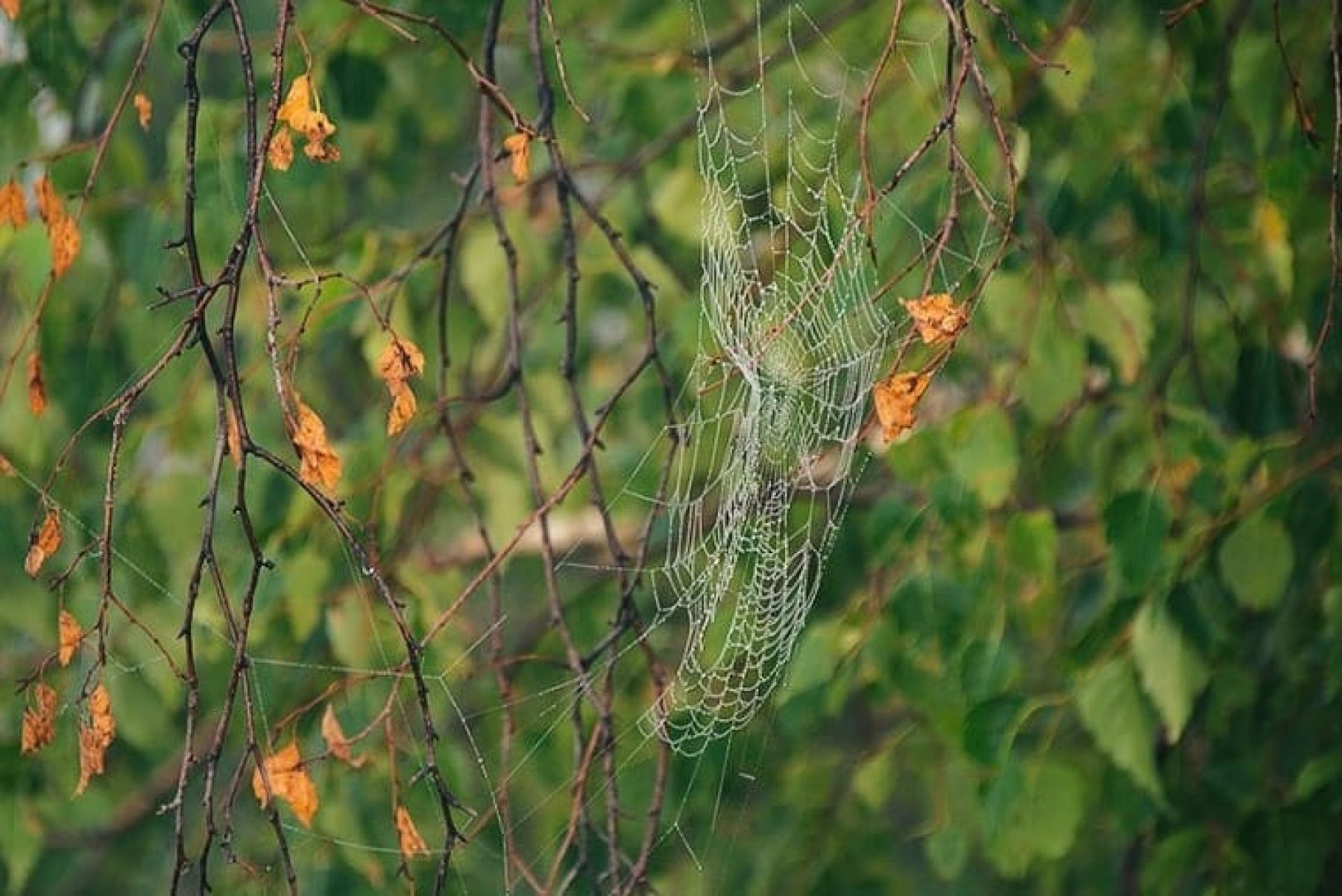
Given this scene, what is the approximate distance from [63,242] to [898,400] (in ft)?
2.05

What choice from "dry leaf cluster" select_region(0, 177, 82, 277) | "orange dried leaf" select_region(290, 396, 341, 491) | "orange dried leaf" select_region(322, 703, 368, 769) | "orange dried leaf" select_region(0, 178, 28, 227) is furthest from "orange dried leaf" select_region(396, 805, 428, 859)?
"orange dried leaf" select_region(0, 178, 28, 227)

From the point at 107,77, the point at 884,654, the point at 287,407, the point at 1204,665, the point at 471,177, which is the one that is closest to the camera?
the point at 287,407

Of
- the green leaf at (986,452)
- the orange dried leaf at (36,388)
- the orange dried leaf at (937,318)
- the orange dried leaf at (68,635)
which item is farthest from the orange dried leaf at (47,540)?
the green leaf at (986,452)

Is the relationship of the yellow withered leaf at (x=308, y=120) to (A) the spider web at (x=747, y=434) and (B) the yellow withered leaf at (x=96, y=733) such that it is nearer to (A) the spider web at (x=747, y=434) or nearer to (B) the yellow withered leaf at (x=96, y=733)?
(B) the yellow withered leaf at (x=96, y=733)

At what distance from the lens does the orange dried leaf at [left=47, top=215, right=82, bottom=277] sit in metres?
1.64

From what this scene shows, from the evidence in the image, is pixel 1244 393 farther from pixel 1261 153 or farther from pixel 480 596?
pixel 480 596

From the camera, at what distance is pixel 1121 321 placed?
84.7 inches

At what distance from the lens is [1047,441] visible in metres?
2.51

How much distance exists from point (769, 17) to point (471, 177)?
90 cm

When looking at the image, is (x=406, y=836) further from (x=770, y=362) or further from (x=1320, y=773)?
(x=1320, y=773)

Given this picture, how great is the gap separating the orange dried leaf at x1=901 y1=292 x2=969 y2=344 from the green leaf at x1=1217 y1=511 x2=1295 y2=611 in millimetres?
743

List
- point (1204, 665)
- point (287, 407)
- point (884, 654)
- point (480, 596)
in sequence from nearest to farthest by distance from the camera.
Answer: point (287, 407) < point (1204, 665) < point (884, 654) < point (480, 596)

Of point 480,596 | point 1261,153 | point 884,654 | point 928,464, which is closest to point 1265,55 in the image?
point 1261,153

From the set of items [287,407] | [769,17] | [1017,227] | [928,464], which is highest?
A: [769,17]
